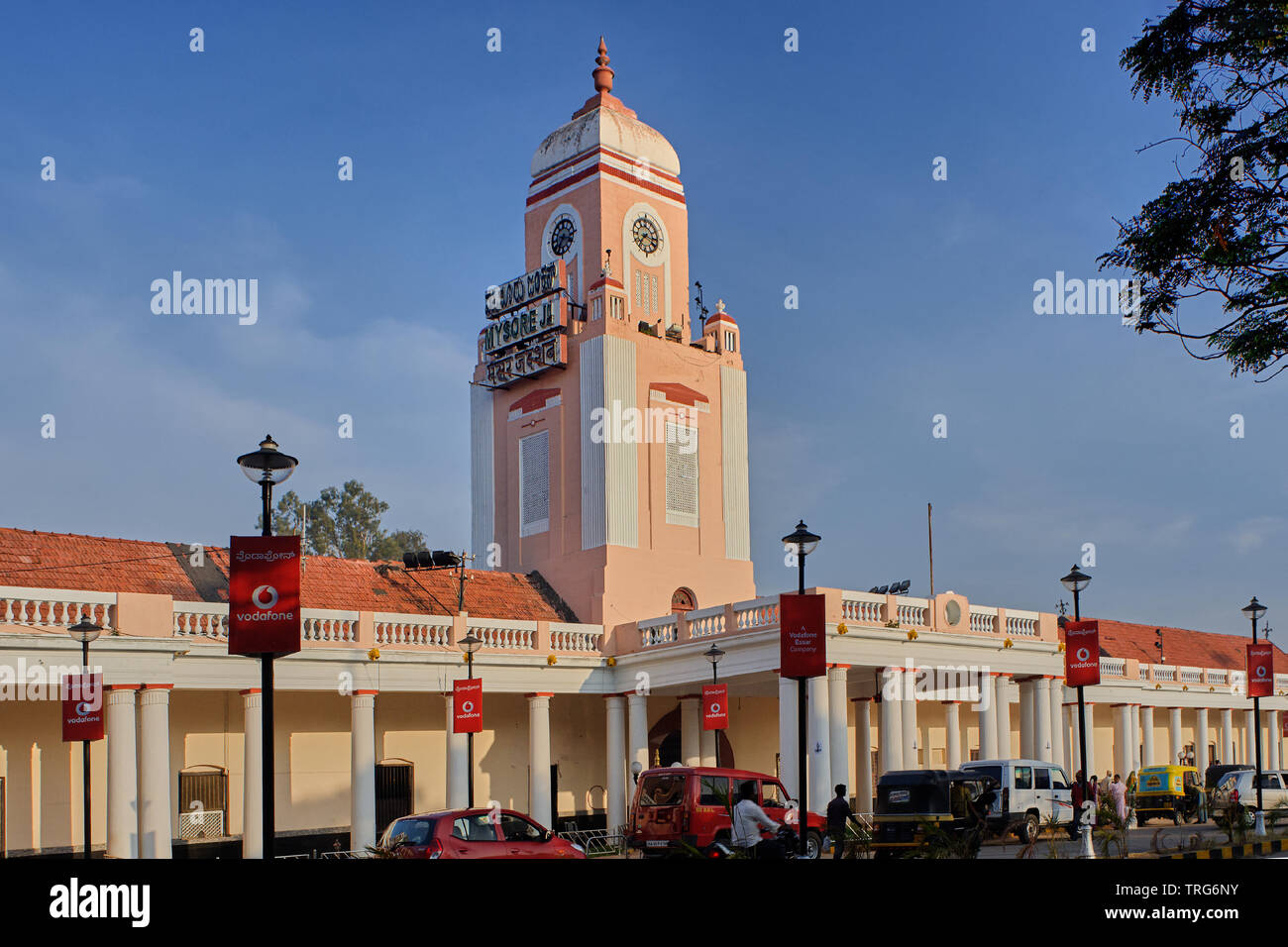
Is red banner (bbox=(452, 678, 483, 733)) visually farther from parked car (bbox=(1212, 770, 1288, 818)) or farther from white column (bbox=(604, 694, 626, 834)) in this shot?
parked car (bbox=(1212, 770, 1288, 818))

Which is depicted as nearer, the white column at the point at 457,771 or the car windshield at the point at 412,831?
the car windshield at the point at 412,831

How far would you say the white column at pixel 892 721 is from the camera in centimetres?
2873

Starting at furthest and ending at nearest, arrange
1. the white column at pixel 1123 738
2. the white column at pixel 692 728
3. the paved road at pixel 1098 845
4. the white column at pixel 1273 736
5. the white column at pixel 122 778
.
→ the white column at pixel 1273 736 < the white column at pixel 1123 738 < the white column at pixel 692 728 < the white column at pixel 122 778 < the paved road at pixel 1098 845

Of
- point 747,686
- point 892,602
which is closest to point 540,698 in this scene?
point 747,686

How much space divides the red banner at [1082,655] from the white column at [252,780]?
15.3m

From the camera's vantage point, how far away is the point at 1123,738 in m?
41.4

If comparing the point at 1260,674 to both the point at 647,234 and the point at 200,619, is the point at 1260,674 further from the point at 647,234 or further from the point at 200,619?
the point at 200,619

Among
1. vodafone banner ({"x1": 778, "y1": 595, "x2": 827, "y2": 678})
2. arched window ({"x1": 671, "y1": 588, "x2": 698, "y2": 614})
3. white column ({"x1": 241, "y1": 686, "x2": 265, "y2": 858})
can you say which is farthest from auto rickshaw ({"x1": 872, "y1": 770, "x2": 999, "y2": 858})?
arched window ({"x1": 671, "y1": 588, "x2": 698, "y2": 614})

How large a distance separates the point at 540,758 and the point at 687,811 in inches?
354

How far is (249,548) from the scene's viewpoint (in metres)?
15.1

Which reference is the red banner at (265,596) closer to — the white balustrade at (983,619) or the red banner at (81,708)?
the red banner at (81,708)

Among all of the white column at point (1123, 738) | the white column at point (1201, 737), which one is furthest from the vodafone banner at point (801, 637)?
the white column at point (1201, 737)

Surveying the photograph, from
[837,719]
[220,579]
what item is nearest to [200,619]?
[220,579]

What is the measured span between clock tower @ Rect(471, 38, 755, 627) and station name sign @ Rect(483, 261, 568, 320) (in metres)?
0.05
